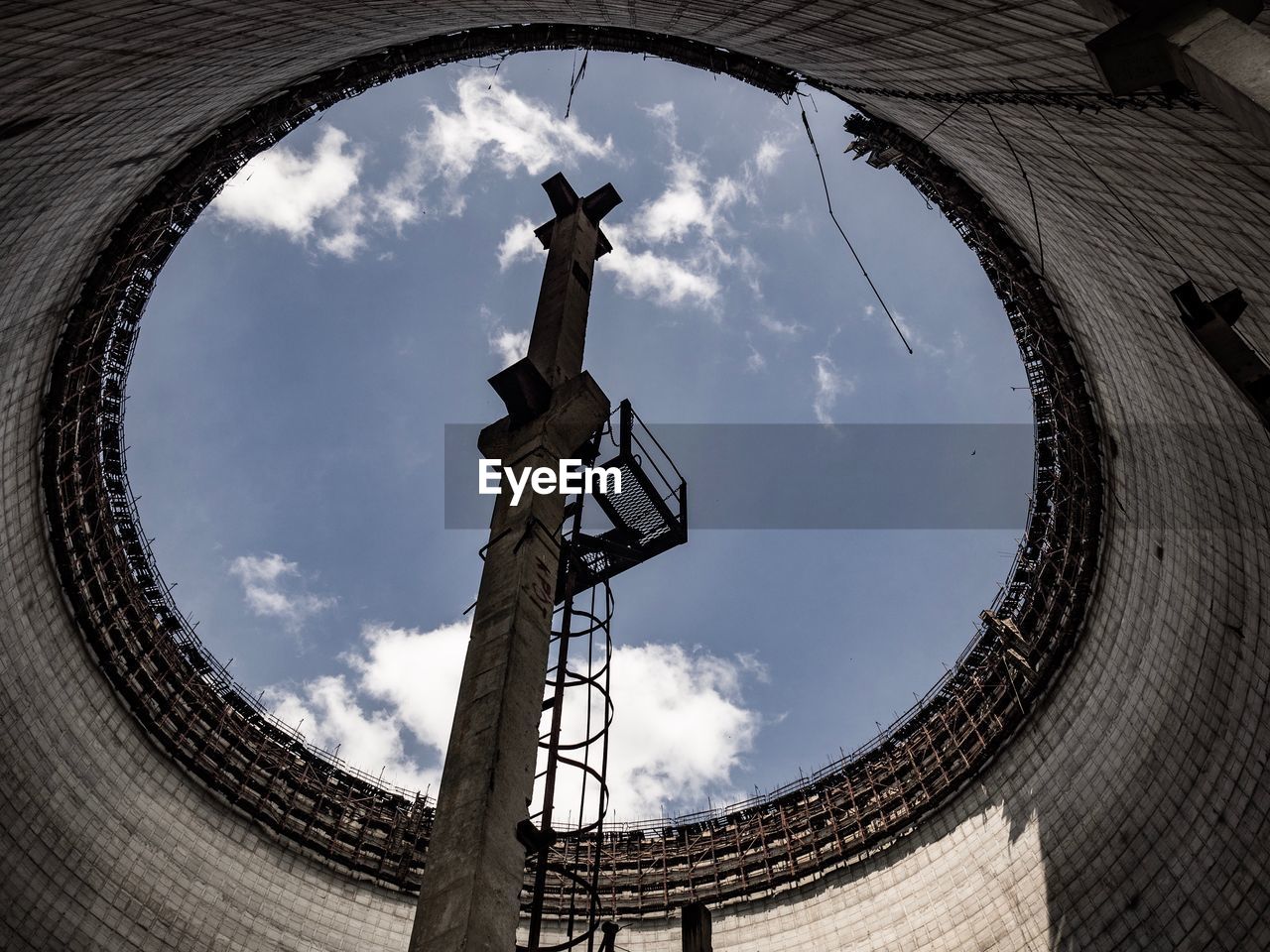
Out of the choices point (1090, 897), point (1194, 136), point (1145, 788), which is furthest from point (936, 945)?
→ point (1194, 136)

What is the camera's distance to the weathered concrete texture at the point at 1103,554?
9.10 meters

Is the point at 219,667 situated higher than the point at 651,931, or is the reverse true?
the point at 219,667

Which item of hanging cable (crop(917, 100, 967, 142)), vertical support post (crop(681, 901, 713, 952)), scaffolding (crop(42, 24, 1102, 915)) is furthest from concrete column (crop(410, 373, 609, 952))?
scaffolding (crop(42, 24, 1102, 915))

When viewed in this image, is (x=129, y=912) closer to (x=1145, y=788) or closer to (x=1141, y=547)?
(x=1145, y=788)

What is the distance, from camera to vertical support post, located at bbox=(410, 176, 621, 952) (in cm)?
675

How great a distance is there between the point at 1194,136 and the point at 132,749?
62.0 ft

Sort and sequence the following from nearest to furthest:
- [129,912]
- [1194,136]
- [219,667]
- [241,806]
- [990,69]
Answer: [1194,136] → [990,69] → [129,912] → [241,806] → [219,667]

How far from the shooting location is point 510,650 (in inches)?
328

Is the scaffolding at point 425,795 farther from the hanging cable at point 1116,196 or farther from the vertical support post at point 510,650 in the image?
the vertical support post at point 510,650

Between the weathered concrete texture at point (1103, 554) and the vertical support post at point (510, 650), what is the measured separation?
499 cm

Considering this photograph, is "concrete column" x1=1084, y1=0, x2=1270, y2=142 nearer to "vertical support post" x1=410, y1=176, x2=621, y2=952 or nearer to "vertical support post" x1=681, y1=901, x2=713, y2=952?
"vertical support post" x1=410, y1=176, x2=621, y2=952

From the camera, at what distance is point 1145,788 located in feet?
46.5

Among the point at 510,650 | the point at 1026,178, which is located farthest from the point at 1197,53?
the point at 1026,178

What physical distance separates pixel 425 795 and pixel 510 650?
48.5ft
